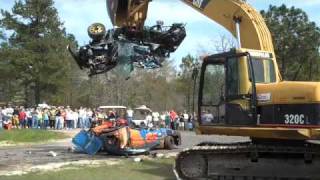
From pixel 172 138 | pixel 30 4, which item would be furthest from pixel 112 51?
pixel 30 4

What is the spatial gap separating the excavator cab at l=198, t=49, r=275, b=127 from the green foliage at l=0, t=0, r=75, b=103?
53490 millimetres

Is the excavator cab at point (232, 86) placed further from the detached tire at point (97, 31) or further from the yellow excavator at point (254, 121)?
the detached tire at point (97, 31)

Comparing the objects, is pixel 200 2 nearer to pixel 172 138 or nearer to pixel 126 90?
pixel 172 138

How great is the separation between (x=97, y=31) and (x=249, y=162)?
21.1ft

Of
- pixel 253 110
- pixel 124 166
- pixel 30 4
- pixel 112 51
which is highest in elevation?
pixel 30 4

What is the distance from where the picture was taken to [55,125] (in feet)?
Result: 138

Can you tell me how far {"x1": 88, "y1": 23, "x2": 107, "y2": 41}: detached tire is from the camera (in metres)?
17.8

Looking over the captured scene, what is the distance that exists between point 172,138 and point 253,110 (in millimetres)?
10343

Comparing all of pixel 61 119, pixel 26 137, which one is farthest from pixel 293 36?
pixel 26 137

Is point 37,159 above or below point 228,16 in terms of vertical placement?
below

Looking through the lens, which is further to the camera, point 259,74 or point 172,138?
point 172,138

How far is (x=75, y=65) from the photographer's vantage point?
7694 cm

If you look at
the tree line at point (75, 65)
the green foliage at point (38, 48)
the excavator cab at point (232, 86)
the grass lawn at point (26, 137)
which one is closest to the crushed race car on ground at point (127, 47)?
the excavator cab at point (232, 86)

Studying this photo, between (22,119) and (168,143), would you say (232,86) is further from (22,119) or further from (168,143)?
(22,119)
